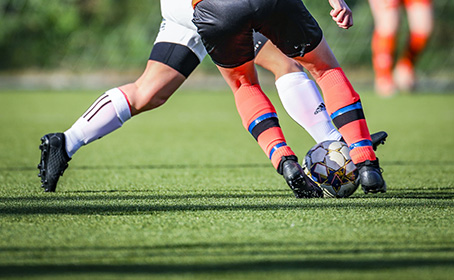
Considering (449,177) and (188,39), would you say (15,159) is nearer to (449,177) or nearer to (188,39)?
(188,39)

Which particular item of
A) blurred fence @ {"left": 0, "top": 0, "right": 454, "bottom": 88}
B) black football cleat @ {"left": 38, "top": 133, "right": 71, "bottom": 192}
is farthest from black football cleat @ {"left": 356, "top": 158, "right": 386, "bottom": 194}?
blurred fence @ {"left": 0, "top": 0, "right": 454, "bottom": 88}

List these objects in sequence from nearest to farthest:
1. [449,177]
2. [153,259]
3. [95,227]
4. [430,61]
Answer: [153,259]
[95,227]
[449,177]
[430,61]

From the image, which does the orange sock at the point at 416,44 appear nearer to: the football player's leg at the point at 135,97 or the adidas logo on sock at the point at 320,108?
the adidas logo on sock at the point at 320,108

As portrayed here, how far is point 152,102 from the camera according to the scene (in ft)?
12.4

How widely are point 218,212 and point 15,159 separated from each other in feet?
9.38

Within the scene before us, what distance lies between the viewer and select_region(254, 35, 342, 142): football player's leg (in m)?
3.81

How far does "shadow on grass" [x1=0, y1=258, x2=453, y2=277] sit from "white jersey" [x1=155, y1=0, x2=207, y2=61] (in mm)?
1781

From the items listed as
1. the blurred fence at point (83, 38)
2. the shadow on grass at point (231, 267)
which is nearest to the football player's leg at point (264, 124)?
the shadow on grass at point (231, 267)

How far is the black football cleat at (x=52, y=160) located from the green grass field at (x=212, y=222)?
3.2 inches

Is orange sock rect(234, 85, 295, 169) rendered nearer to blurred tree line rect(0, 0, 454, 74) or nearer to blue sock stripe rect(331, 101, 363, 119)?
blue sock stripe rect(331, 101, 363, 119)

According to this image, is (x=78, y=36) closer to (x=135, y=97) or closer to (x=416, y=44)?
(x=416, y=44)

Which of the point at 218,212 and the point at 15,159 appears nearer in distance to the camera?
the point at 218,212

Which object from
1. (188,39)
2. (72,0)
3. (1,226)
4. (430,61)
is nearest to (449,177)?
(188,39)

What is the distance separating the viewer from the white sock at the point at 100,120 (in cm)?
374
